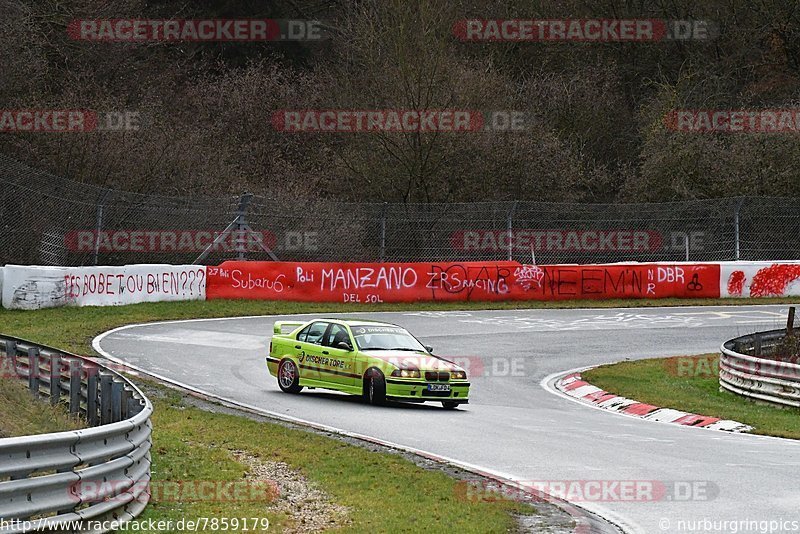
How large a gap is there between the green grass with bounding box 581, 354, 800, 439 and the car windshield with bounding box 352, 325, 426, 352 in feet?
12.3

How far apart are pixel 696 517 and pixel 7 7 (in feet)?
121

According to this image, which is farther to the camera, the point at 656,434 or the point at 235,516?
the point at 656,434

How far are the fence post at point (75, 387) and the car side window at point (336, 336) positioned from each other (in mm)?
Answer: 6078

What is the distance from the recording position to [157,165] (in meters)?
38.2

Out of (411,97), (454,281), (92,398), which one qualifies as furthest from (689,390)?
(411,97)

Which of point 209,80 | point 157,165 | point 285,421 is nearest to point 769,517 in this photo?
point 285,421

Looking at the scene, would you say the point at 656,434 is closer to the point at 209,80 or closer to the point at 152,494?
the point at 152,494

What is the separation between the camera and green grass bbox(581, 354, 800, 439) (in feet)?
57.1

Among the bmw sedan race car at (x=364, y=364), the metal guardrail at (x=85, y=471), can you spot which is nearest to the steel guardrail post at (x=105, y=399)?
the metal guardrail at (x=85, y=471)

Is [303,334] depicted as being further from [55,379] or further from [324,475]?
[324,475]

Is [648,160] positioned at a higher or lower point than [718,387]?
higher

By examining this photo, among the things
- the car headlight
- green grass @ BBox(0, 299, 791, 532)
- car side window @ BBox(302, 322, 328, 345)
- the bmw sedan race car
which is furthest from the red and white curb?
green grass @ BBox(0, 299, 791, 532)

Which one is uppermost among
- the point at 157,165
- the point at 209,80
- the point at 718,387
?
the point at 209,80

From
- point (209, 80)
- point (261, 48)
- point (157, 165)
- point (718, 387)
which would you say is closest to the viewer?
point (718, 387)
